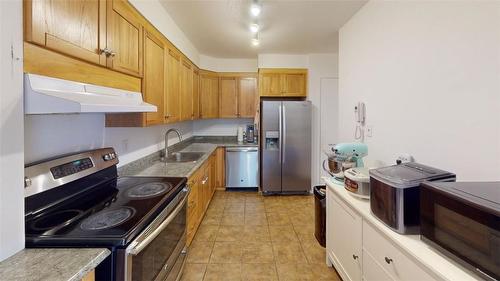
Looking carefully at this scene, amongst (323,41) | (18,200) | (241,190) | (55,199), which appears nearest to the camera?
(18,200)

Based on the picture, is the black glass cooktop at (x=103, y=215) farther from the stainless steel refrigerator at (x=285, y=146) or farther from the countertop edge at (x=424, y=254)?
the stainless steel refrigerator at (x=285, y=146)

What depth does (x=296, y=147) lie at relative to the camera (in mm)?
4594

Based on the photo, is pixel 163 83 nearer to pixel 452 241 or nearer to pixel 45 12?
pixel 45 12

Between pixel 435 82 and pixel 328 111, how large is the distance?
3.12 m

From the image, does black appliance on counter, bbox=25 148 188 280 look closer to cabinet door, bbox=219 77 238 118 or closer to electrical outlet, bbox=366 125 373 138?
electrical outlet, bbox=366 125 373 138

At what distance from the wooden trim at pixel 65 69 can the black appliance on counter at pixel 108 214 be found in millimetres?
509

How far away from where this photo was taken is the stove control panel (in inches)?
58.5

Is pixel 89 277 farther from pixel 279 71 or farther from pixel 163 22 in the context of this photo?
pixel 279 71

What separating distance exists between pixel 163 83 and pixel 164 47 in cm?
39

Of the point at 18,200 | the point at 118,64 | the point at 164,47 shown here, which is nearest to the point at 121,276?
the point at 18,200

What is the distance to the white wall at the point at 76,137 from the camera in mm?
1441

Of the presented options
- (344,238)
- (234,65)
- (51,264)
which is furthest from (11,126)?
(234,65)

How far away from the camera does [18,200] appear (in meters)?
1.05

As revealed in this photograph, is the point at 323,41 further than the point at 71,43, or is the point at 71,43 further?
the point at 323,41
